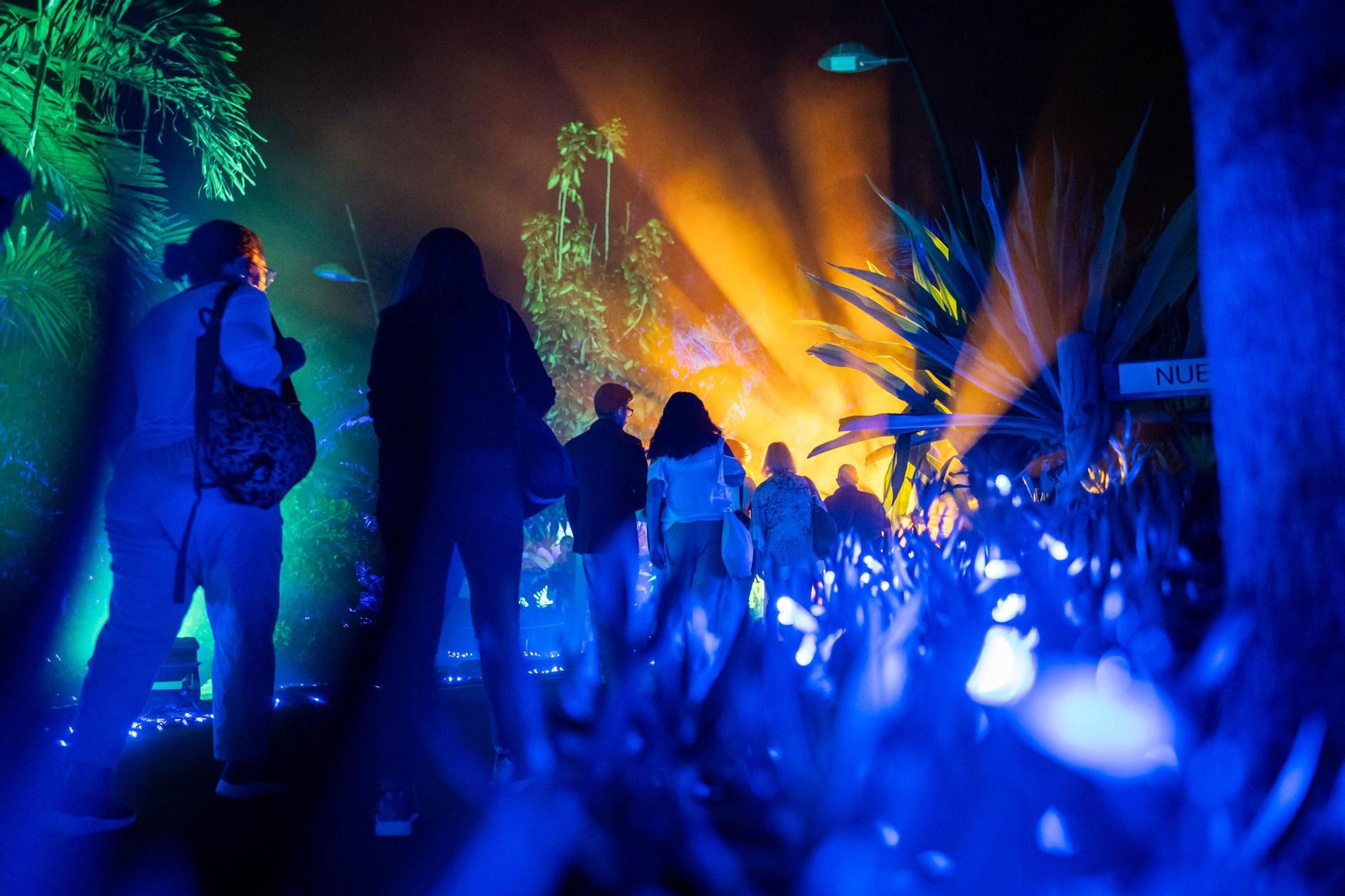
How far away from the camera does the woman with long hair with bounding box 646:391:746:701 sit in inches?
222

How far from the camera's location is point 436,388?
2.98 meters

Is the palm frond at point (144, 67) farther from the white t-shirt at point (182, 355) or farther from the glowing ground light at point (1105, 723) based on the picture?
the glowing ground light at point (1105, 723)

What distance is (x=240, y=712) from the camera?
2.99m

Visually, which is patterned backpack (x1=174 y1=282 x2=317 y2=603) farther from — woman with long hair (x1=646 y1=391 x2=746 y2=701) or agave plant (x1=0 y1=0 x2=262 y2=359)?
agave plant (x1=0 y1=0 x2=262 y2=359)

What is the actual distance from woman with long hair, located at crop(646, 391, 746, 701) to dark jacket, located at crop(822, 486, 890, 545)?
2.08 meters

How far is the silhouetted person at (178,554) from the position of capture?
2891 millimetres

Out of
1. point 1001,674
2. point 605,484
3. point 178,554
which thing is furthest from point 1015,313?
point 178,554

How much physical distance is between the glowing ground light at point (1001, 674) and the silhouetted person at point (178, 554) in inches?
75.6

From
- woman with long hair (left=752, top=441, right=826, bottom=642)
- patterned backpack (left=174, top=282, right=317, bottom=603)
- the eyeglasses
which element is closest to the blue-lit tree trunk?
patterned backpack (left=174, top=282, right=317, bottom=603)

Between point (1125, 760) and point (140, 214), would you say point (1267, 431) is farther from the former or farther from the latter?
point (140, 214)

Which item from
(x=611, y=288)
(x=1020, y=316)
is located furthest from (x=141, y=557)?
(x=611, y=288)

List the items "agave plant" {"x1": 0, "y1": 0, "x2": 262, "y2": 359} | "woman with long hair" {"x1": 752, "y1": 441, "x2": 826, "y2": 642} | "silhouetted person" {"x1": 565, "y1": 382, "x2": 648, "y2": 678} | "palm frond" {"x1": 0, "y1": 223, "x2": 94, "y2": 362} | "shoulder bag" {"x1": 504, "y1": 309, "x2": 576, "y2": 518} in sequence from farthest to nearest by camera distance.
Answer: "woman with long hair" {"x1": 752, "y1": 441, "x2": 826, "y2": 642}, "agave plant" {"x1": 0, "y1": 0, "x2": 262, "y2": 359}, "palm frond" {"x1": 0, "y1": 223, "x2": 94, "y2": 362}, "silhouetted person" {"x1": 565, "y1": 382, "x2": 648, "y2": 678}, "shoulder bag" {"x1": 504, "y1": 309, "x2": 576, "y2": 518}

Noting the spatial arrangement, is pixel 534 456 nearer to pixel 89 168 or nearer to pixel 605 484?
pixel 605 484

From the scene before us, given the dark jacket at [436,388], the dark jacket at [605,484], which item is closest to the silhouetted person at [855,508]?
the dark jacket at [605,484]
